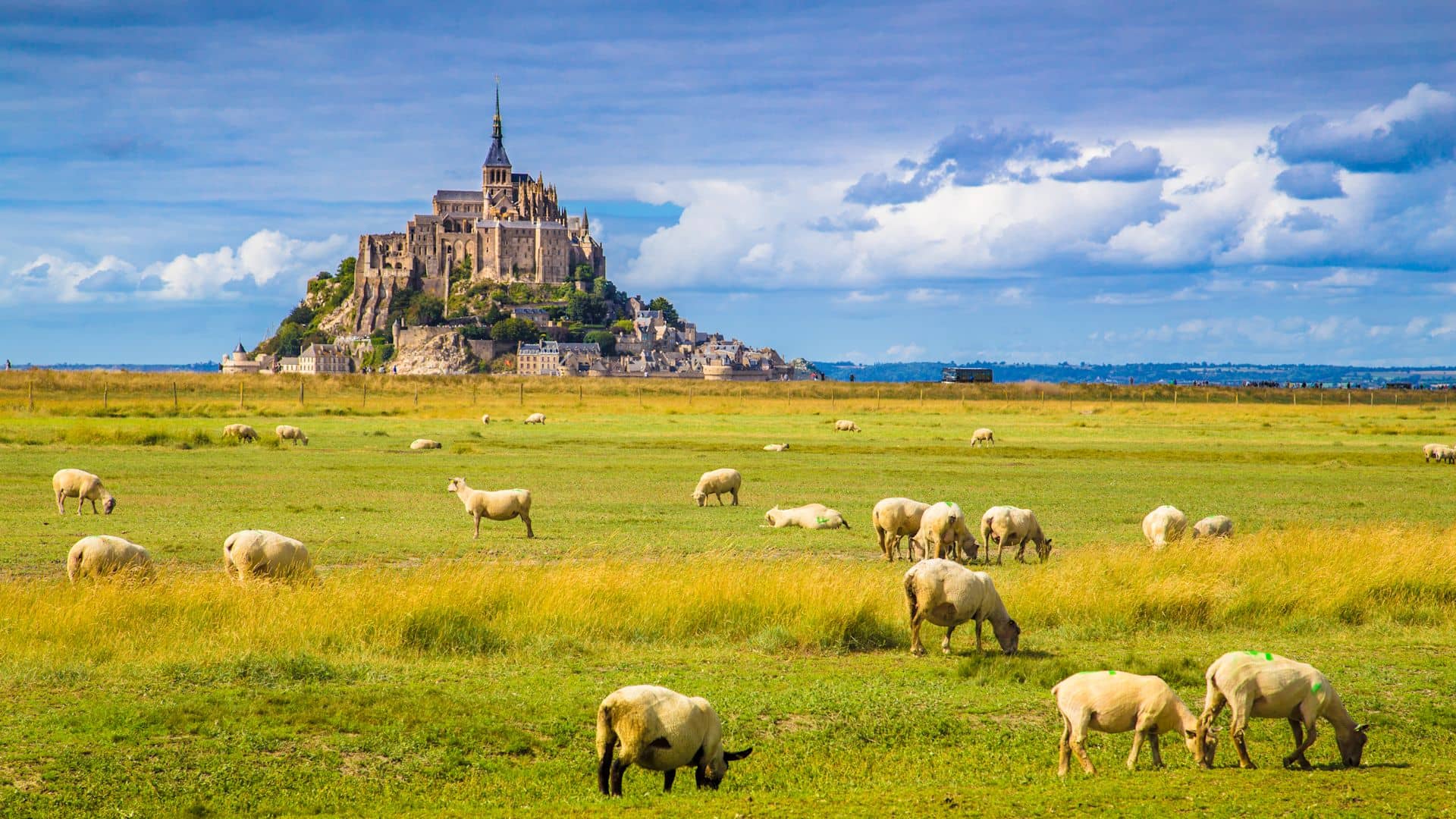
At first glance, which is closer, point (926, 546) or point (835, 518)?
point (926, 546)

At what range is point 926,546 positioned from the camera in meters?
19.3

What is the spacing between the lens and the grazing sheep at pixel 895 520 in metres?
20.7

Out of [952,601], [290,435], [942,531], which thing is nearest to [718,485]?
[942,531]

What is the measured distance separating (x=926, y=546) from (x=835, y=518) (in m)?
5.82

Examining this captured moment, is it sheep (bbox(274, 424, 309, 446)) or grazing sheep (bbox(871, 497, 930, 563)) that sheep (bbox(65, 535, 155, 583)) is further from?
sheep (bbox(274, 424, 309, 446))

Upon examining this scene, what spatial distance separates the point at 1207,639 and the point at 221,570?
12978mm

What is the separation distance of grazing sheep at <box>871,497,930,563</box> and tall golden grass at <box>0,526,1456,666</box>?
2.47 m

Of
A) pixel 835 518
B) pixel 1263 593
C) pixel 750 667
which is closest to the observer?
pixel 750 667

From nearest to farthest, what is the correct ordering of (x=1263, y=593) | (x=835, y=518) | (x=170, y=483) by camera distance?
1. (x=1263, y=593)
2. (x=835, y=518)
3. (x=170, y=483)

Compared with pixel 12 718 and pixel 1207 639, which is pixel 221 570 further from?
pixel 1207 639

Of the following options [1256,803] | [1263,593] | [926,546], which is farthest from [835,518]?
[1256,803]

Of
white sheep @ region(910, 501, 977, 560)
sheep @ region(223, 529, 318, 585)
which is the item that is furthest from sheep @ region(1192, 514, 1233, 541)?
sheep @ region(223, 529, 318, 585)

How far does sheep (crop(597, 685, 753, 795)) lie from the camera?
29.2 feet

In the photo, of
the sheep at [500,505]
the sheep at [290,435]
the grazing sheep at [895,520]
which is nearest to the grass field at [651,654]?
the sheep at [500,505]
